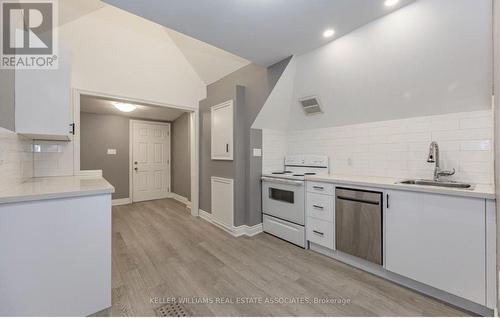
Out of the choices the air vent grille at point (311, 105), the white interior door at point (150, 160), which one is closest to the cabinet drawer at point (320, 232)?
the air vent grille at point (311, 105)

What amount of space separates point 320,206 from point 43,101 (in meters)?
2.93

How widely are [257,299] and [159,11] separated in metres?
2.58

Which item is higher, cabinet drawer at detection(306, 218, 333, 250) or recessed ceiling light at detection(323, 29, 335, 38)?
recessed ceiling light at detection(323, 29, 335, 38)

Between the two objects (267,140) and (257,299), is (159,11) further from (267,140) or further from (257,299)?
(257,299)

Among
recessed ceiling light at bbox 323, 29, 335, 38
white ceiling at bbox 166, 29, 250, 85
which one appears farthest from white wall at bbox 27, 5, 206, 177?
recessed ceiling light at bbox 323, 29, 335, 38

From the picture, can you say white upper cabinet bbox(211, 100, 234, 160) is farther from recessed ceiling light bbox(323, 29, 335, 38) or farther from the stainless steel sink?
the stainless steel sink

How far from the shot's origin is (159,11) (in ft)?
5.73

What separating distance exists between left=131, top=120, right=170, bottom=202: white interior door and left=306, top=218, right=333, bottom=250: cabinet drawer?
4.44m

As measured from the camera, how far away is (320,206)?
2459 mm

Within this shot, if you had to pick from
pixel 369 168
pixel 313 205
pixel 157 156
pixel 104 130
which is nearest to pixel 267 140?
pixel 313 205

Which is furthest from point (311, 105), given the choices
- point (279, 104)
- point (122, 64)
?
point (122, 64)

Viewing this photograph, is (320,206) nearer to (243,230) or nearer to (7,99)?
(243,230)

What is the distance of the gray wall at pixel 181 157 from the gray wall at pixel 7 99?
318 centimetres

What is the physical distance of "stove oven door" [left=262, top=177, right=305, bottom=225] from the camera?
8.79 feet
